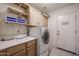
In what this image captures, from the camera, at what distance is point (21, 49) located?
4.83 feet

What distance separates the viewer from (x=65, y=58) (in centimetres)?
146

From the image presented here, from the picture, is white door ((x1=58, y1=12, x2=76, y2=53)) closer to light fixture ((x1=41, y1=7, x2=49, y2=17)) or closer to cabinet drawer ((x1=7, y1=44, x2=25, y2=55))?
light fixture ((x1=41, y1=7, x2=49, y2=17))

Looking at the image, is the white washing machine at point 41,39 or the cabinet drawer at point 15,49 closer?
the cabinet drawer at point 15,49

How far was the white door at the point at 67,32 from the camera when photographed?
151 centimetres

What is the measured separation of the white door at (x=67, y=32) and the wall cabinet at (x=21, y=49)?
65 cm

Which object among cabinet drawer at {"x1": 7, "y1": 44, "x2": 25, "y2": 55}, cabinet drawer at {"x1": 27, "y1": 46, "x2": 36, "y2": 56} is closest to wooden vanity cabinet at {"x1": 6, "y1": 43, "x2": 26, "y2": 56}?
cabinet drawer at {"x1": 7, "y1": 44, "x2": 25, "y2": 55}

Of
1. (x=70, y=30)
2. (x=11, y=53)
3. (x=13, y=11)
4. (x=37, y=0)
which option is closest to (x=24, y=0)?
(x=37, y=0)

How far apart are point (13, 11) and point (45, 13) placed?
73 centimetres

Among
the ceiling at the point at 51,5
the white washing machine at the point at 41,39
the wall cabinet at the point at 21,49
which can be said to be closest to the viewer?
the wall cabinet at the point at 21,49

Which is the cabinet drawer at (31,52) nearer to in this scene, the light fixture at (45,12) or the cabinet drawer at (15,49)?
the cabinet drawer at (15,49)

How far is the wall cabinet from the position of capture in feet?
3.89

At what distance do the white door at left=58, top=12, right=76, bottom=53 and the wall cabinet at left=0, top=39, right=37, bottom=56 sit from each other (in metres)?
0.65

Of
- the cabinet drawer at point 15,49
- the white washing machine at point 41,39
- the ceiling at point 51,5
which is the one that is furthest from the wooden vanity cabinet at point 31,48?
the ceiling at point 51,5

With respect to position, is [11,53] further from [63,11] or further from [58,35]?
[63,11]
